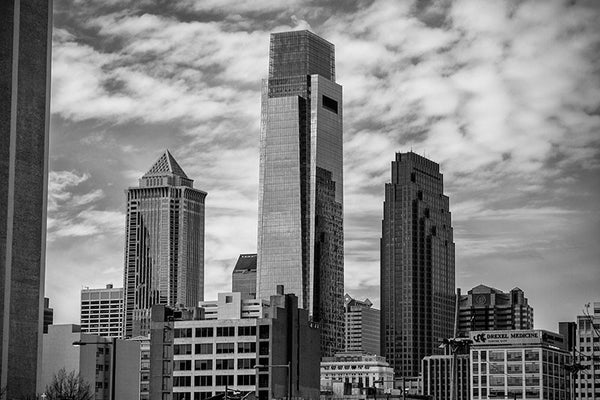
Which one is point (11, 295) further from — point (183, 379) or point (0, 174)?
point (183, 379)

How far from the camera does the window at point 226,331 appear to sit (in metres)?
183

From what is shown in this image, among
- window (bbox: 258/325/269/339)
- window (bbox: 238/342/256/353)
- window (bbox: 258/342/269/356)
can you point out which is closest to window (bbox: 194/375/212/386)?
window (bbox: 238/342/256/353)

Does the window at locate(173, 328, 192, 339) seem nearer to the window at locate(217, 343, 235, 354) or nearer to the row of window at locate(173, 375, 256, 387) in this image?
the window at locate(217, 343, 235, 354)

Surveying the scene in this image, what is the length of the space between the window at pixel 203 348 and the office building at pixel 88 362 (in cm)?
1194

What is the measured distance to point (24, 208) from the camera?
140125 mm

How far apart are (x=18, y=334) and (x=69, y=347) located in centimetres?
4507

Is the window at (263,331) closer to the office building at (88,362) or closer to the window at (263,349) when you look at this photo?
the window at (263,349)

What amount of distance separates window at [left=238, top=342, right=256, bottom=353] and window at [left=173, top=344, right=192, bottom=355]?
7.48 meters

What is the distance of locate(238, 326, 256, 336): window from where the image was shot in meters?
182

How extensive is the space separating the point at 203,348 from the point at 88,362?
1702 cm

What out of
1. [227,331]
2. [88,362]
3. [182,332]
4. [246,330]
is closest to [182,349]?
[182,332]

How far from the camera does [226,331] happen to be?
183 metres

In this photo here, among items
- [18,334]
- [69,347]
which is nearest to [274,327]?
[69,347]

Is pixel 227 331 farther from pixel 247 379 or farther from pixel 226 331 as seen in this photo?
pixel 247 379
